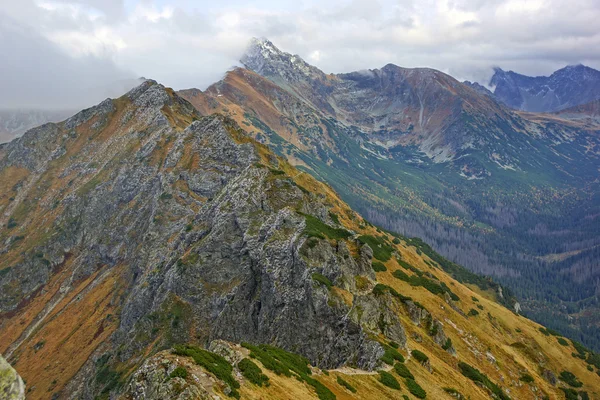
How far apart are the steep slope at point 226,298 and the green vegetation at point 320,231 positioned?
51cm

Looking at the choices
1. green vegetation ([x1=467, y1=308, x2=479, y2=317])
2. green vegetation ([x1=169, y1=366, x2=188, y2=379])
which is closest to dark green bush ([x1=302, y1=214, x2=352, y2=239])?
green vegetation ([x1=467, y1=308, x2=479, y2=317])

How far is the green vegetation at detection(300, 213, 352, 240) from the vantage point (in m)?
83.2

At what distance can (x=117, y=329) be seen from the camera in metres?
125

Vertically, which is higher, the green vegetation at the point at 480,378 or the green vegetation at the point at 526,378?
the green vegetation at the point at 480,378

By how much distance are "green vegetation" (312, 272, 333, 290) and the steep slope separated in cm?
33

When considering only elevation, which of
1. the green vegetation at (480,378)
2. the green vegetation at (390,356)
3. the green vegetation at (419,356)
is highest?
the green vegetation at (390,356)

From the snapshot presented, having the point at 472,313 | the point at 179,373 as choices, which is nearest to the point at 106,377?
the point at 179,373

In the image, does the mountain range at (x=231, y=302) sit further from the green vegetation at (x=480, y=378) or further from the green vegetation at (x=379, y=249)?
the green vegetation at (x=379, y=249)

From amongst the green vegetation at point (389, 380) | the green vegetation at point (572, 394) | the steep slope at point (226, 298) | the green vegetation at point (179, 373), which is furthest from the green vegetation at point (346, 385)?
the green vegetation at point (572, 394)

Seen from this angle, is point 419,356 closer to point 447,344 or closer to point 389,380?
point 389,380

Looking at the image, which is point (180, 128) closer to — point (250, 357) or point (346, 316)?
point (346, 316)

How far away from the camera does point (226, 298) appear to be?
96.9m

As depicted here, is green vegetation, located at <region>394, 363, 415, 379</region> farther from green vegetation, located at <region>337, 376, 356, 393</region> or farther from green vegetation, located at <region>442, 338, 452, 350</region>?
green vegetation, located at <region>442, 338, 452, 350</region>

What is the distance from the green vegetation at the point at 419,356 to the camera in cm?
6109
